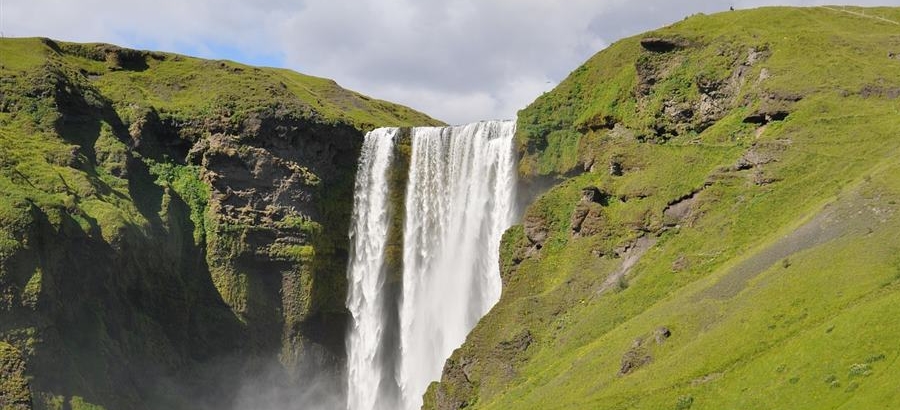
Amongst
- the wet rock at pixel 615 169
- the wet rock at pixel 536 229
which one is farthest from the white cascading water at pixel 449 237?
the wet rock at pixel 615 169

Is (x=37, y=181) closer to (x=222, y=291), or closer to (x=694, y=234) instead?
(x=222, y=291)

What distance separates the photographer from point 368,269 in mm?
88312

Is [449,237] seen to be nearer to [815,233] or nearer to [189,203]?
[189,203]

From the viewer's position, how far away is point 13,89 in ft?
271

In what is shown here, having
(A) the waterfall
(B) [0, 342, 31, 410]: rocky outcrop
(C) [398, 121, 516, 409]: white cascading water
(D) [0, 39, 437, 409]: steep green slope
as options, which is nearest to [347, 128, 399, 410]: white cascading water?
(A) the waterfall

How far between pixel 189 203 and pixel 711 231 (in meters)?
50.4

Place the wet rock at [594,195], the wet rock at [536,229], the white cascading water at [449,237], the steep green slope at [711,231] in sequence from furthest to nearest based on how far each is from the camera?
the white cascading water at [449,237], the wet rock at [536,229], the wet rock at [594,195], the steep green slope at [711,231]

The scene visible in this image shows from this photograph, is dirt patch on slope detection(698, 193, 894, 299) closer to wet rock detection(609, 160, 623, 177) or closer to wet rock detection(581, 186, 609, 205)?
wet rock detection(581, 186, 609, 205)

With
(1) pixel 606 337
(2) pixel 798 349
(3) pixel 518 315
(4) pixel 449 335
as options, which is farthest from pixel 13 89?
(2) pixel 798 349

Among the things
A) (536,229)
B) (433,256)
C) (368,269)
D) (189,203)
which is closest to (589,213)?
(536,229)

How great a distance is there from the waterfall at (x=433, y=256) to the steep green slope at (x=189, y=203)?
305 cm

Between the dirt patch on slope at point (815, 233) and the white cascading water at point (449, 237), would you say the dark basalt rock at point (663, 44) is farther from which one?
the dirt patch on slope at point (815, 233)

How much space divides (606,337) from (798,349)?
1517cm

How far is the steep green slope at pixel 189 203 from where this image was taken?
7519 centimetres
